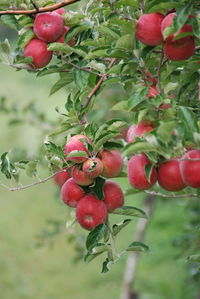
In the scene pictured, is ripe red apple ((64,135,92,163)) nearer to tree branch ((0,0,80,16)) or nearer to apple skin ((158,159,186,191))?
apple skin ((158,159,186,191))

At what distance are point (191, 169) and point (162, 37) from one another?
11.3 inches

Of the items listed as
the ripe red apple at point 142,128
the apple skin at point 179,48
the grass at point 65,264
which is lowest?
the grass at point 65,264

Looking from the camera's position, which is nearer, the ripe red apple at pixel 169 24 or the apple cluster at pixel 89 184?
the ripe red apple at pixel 169 24

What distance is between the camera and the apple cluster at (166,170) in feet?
3.92

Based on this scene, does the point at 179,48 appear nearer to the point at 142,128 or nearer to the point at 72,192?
the point at 142,128

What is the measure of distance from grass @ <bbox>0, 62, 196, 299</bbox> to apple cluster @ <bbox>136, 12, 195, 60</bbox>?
2626mm

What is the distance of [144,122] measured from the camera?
1.25m

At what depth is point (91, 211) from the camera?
1355mm

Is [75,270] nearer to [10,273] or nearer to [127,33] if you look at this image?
[10,273]

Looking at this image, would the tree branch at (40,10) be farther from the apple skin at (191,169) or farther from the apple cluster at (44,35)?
the apple skin at (191,169)

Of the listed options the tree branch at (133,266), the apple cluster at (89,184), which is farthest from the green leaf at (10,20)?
the tree branch at (133,266)

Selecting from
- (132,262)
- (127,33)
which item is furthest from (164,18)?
(132,262)

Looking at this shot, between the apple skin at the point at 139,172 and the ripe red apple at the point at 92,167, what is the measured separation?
7cm

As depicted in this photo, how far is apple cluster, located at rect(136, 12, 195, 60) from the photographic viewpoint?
3.91 ft
